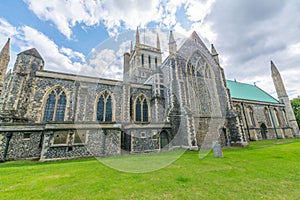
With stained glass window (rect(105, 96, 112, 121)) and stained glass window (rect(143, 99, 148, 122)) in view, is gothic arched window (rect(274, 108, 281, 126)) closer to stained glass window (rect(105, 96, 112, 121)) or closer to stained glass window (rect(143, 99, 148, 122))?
stained glass window (rect(143, 99, 148, 122))

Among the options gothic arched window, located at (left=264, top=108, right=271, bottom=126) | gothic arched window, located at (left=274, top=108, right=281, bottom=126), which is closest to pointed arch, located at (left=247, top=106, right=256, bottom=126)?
gothic arched window, located at (left=264, top=108, right=271, bottom=126)

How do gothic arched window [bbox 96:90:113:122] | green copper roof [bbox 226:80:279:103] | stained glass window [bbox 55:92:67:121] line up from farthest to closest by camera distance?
green copper roof [bbox 226:80:279:103]
gothic arched window [bbox 96:90:113:122]
stained glass window [bbox 55:92:67:121]

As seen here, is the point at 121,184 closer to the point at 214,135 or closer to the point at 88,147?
the point at 88,147

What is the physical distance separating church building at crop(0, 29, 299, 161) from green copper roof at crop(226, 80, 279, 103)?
14306 millimetres

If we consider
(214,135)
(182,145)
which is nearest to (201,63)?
(214,135)

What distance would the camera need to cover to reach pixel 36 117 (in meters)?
13.9

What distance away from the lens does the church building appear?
36.9ft

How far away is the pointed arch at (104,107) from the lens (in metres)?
16.7

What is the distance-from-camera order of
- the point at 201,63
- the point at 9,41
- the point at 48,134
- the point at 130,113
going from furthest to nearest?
the point at 9,41 < the point at 201,63 < the point at 130,113 < the point at 48,134

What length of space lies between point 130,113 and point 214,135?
10.8m

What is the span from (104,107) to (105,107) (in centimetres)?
13

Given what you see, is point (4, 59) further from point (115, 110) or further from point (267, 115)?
point (267, 115)

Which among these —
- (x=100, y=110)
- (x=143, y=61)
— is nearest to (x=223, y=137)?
(x=100, y=110)

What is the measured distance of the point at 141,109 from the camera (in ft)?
61.2
